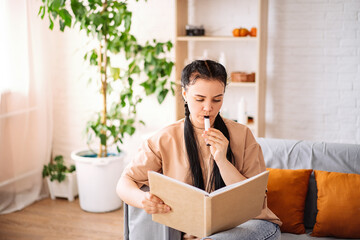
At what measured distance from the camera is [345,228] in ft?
7.14

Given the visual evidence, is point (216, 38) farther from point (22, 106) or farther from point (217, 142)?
point (217, 142)

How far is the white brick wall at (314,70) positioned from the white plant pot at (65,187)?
5.57 ft

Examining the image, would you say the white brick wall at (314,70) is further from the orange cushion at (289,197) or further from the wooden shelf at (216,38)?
the orange cushion at (289,197)

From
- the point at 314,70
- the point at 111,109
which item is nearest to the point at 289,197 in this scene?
the point at 314,70

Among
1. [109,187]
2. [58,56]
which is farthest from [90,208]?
[58,56]

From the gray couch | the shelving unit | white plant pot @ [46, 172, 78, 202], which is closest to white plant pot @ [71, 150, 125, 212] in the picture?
white plant pot @ [46, 172, 78, 202]

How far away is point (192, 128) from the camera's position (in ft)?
6.57

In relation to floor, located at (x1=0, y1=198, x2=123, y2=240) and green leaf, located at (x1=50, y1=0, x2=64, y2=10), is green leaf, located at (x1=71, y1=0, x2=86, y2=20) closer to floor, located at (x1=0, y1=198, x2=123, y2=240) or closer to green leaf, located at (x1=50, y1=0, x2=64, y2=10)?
green leaf, located at (x1=50, y1=0, x2=64, y2=10)

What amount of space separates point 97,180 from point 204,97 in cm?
196

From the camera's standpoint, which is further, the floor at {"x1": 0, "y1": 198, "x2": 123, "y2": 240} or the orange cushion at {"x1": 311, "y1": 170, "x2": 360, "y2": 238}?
the floor at {"x1": 0, "y1": 198, "x2": 123, "y2": 240}

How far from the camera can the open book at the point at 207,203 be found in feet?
5.34

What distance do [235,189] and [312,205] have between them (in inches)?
34.3

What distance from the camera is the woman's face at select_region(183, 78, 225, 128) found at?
186cm

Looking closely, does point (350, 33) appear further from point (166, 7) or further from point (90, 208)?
point (90, 208)
